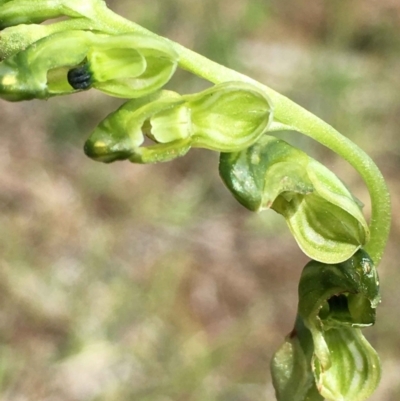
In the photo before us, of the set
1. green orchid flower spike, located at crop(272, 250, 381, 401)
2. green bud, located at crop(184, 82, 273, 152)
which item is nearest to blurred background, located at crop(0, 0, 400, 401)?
green orchid flower spike, located at crop(272, 250, 381, 401)

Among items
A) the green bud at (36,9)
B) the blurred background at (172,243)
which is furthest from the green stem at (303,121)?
the blurred background at (172,243)

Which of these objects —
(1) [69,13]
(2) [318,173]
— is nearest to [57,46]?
(1) [69,13]

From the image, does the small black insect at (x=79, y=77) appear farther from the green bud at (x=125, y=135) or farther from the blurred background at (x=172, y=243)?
the blurred background at (x=172, y=243)

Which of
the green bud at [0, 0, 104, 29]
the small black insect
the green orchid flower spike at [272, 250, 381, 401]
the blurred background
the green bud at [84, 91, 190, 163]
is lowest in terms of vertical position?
the blurred background

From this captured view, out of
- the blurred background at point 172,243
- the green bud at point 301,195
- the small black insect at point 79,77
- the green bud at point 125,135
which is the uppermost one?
the small black insect at point 79,77

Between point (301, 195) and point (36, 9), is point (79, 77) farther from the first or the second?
point (301, 195)

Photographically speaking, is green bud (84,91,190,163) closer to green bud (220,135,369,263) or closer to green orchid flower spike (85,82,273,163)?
green orchid flower spike (85,82,273,163)
